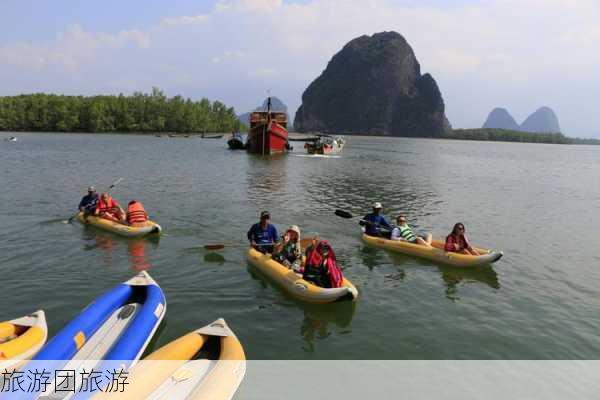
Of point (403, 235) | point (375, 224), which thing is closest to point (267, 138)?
point (375, 224)

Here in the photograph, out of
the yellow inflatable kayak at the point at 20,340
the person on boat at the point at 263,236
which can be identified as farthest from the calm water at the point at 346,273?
the yellow inflatable kayak at the point at 20,340

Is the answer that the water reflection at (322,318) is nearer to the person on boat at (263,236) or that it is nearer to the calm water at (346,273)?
the calm water at (346,273)

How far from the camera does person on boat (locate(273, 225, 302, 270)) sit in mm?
13750

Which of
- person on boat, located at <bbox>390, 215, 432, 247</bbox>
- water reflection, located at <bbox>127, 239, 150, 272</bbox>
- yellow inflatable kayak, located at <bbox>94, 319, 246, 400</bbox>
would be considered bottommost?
water reflection, located at <bbox>127, 239, 150, 272</bbox>

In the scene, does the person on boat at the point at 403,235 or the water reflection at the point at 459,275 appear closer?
the water reflection at the point at 459,275

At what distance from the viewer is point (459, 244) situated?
15.8 m

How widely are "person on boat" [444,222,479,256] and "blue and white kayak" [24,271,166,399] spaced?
9.94 metres

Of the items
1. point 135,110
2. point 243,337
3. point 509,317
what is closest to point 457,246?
point 509,317

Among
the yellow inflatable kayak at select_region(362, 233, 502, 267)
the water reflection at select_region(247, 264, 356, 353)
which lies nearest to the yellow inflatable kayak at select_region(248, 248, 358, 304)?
the water reflection at select_region(247, 264, 356, 353)

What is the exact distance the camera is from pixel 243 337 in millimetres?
10125

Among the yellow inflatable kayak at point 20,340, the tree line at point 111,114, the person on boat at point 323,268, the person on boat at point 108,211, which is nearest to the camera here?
the yellow inflatable kayak at point 20,340

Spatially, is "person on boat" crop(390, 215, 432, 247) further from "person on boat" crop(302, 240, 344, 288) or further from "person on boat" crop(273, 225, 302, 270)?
"person on boat" crop(302, 240, 344, 288)

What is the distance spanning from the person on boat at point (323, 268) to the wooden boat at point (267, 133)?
52322mm

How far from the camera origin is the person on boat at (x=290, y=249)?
1375 centimetres
